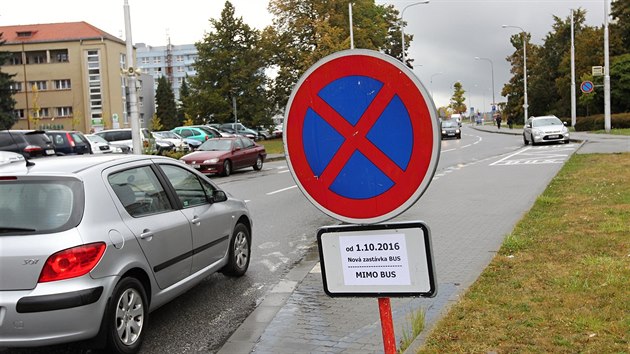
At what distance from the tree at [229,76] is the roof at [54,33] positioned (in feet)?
73.1

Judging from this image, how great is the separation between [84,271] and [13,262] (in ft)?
1.53

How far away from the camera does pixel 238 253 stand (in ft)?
25.0

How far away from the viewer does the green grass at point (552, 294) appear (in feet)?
15.0

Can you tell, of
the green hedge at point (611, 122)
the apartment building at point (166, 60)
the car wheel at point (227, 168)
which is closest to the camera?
the car wheel at point (227, 168)

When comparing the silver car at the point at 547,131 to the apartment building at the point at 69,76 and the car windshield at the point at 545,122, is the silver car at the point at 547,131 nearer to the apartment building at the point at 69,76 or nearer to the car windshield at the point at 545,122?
the car windshield at the point at 545,122

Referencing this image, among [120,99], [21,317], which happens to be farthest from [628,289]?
[120,99]

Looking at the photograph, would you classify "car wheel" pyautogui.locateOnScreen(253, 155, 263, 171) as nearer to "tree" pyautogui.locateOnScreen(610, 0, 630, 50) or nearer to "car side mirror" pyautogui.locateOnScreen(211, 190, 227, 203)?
"car side mirror" pyautogui.locateOnScreen(211, 190, 227, 203)

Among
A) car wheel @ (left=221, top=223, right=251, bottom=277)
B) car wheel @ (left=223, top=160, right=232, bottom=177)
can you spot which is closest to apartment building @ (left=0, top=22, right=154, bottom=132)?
car wheel @ (left=223, top=160, right=232, bottom=177)

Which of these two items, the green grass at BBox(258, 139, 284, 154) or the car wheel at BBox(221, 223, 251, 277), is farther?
the green grass at BBox(258, 139, 284, 154)

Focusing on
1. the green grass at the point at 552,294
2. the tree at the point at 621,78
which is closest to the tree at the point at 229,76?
the tree at the point at 621,78

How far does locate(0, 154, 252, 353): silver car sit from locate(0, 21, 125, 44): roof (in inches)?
3403

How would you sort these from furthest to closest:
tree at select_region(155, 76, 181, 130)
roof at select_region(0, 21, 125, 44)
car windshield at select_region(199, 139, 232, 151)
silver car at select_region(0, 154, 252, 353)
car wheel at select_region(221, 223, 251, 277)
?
Result: tree at select_region(155, 76, 181, 130) → roof at select_region(0, 21, 125, 44) → car windshield at select_region(199, 139, 232, 151) → car wheel at select_region(221, 223, 251, 277) → silver car at select_region(0, 154, 252, 353)

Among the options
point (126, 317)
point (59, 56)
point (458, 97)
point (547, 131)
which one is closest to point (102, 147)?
point (547, 131)

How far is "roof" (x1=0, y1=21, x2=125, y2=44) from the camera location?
87.2 metres
